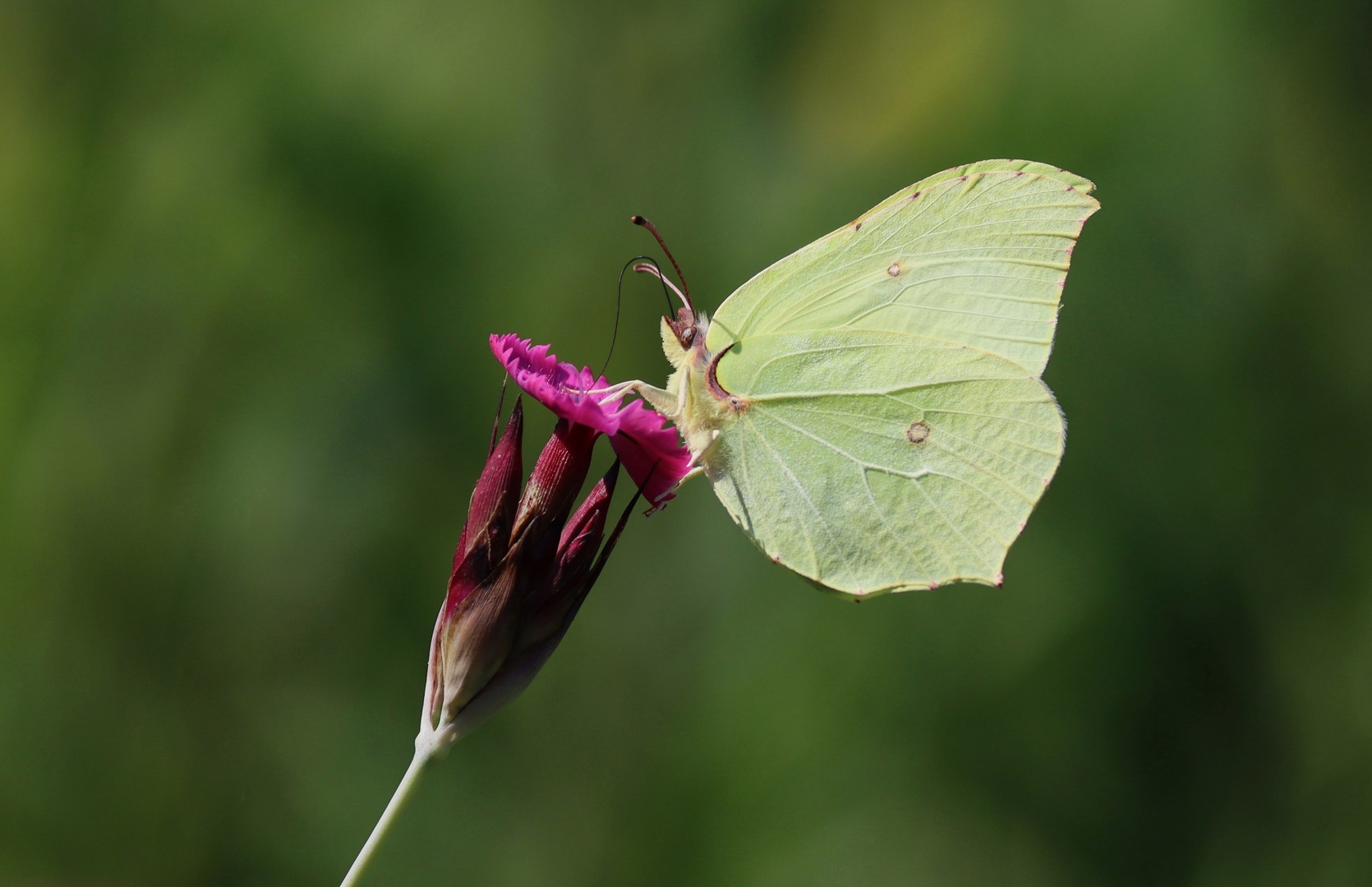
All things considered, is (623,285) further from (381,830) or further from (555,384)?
(381,830)

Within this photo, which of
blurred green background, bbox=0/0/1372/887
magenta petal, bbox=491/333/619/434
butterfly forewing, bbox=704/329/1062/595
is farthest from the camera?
blurred green background, bbox=0/0/1372/887

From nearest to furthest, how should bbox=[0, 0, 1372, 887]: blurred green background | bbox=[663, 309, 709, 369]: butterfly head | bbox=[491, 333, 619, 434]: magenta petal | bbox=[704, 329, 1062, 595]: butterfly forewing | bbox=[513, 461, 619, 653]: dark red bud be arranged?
bbox=[513, 461, 619, 653]: dark red bud, bbox=[491, 333, 619, 434]: magenta petal, bbox=[704, 329, 1062, 595]: butterfly forewing, bbox=[663, 309, 709, 369]: butterfly head, bbox=[0, 0, 1372, 887]: blurred green background

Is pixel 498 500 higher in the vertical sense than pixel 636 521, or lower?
higher

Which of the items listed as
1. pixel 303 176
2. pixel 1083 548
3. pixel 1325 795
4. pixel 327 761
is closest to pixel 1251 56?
pixel 1083 548

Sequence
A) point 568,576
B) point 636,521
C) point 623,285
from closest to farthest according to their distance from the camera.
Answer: point 568,576, point 636,521, point 623,285

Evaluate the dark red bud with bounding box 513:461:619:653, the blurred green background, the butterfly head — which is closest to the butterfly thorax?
the butterfly head

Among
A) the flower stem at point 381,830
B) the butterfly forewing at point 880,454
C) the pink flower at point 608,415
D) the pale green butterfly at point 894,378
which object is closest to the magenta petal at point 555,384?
the pink flower at point 608,415

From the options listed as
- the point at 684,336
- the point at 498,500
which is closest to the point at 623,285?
the point at 684,336

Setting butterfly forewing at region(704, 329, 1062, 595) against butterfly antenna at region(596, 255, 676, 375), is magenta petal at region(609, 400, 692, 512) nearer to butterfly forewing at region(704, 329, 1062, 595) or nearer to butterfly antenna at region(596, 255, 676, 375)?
butterfly forewing at region(704, 329, 1062, 595)

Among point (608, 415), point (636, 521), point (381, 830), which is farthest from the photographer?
point (636, 521)
